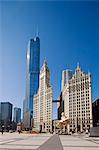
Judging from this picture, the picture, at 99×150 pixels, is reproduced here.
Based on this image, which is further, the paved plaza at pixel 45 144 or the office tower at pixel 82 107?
the office tower at pixel 82 107

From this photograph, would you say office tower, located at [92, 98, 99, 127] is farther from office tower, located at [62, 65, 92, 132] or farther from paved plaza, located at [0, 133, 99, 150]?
paved plaza, located at [0, 133, 99, 150]

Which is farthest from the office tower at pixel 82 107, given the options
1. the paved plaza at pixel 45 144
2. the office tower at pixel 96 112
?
the paved plaza at pixel 45 144

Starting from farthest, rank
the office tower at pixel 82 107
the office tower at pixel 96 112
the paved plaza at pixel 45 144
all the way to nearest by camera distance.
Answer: the office tower at pixel 82 107 → the office tower at pixel 96 112 → the paved plaza at pixel 45 144

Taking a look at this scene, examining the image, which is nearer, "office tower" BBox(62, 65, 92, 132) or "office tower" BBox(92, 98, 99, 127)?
"office tower" BBox(92, 98, 99, 127)

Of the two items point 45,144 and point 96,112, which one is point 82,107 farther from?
point 45,144

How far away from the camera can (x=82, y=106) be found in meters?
190

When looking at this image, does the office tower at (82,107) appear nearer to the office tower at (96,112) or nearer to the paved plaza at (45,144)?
the office tower at (96,112)

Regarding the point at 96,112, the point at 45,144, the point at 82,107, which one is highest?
the point at 82,107

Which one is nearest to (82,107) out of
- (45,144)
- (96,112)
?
(96,112)

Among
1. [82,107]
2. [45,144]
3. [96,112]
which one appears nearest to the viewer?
[45,144]

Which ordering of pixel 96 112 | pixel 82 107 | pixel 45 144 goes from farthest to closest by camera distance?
pixel 82 107 → pixel 96 112 → pixel 45 144

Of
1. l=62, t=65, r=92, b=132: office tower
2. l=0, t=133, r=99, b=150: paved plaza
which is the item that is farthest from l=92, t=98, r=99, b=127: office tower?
l=0, t=133, r=99, b=150: paved plaza

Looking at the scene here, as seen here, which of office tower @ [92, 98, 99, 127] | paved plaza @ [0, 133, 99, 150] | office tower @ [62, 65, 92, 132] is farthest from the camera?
office tower @ [62, 65, 92, 132]

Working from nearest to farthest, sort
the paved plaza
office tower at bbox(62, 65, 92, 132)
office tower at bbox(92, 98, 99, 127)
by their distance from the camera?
the paved plaza → office tower at bbox(92, 98, 99, 127) → office tower at bbox(62, 65, 92, 132)
